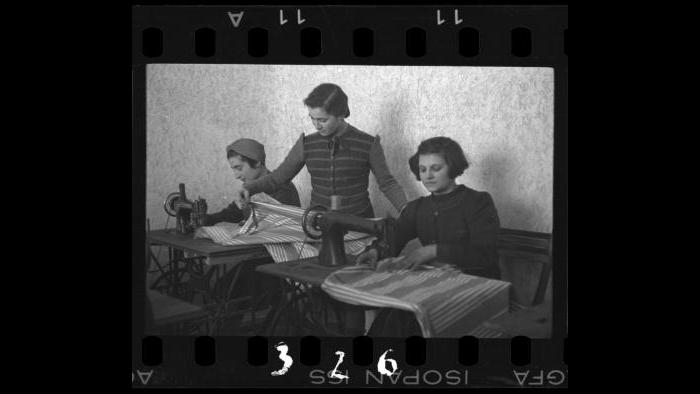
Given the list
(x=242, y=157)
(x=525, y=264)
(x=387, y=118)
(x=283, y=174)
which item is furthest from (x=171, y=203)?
(x=525, y=264)

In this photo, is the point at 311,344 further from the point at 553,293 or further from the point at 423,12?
the point at 423,12

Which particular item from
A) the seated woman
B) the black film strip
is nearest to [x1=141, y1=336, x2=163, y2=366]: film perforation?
the black film strip

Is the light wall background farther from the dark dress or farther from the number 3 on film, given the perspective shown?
the number 3 on film

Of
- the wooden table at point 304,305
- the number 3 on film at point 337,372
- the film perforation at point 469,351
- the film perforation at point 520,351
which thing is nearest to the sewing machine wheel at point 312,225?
the wooden table at point 304,305

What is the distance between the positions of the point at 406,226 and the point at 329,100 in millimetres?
596

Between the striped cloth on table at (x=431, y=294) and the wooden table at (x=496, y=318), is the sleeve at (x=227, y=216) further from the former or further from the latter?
the striped cloth on table at (x=431, y=294)

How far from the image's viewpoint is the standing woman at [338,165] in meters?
3.04

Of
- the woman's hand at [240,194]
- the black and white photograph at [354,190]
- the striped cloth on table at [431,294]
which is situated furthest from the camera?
the woman's hand at [240,194]

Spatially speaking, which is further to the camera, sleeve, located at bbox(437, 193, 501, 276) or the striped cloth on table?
sleeve, located at bbox(437, 193, 501, 276)

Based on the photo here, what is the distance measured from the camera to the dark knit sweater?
9.83 ft

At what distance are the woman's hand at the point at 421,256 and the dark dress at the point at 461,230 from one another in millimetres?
24

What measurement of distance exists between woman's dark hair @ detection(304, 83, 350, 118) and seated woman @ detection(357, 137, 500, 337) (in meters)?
0.35

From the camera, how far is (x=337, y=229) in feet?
9.79

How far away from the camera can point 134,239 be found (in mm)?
3014
